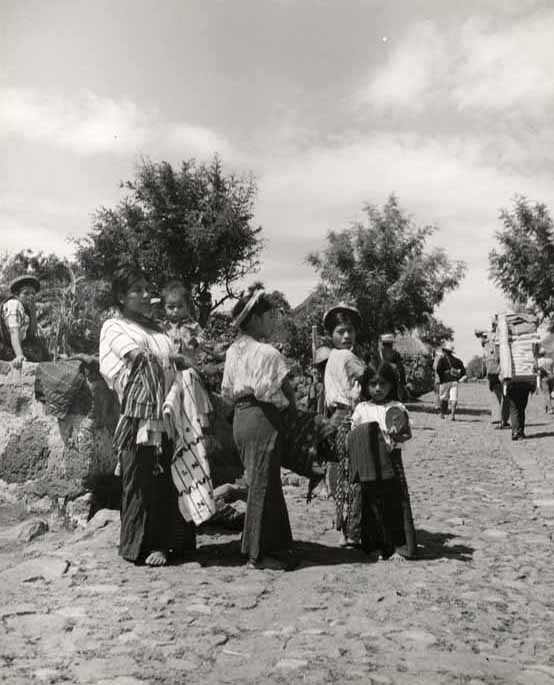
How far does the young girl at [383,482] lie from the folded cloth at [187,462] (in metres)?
1.08

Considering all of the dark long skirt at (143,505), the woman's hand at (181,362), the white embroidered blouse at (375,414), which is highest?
the woman's hand at (181,362)

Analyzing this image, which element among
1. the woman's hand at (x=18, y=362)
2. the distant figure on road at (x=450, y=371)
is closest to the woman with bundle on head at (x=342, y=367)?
the woman's hand at (x=18, y=362)

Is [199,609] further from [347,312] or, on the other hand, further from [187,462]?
[347,312]

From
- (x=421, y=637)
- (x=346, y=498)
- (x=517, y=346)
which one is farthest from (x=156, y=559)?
(x=517, y=346)

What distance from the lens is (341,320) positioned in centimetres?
677

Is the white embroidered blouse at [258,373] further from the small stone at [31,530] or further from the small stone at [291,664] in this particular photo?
the small stone at [31,530]

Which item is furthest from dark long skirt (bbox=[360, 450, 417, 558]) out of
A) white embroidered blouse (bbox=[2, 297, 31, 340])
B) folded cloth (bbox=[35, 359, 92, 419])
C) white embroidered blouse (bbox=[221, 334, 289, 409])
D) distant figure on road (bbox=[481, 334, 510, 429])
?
distant figure on road (bbox=[481, 334, 510, 429])

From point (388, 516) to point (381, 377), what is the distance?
99cm

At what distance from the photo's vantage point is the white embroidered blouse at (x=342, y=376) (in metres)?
6.63

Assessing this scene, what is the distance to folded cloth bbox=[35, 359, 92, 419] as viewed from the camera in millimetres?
6574

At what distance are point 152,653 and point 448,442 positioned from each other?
1135 centimetres

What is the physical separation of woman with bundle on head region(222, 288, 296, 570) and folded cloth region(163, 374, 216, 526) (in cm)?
27

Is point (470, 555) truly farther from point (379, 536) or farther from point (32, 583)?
point (32, 583)

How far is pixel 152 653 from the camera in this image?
352cm
